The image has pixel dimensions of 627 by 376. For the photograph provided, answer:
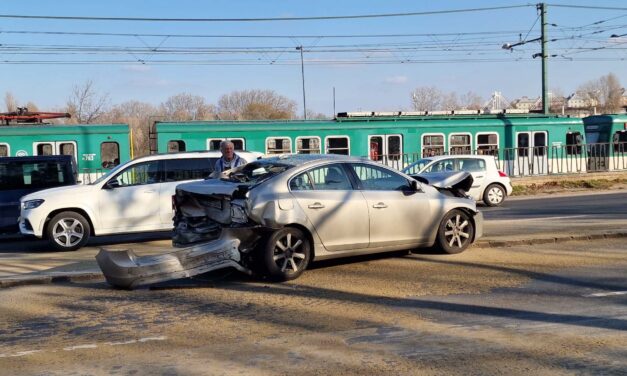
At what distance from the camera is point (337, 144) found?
23.9 m

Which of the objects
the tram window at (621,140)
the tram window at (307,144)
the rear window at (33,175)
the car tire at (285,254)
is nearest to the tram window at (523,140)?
the tram window at (621,140)

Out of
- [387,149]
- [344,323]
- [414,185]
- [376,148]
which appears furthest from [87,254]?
[387,149]

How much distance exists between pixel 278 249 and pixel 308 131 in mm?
15804

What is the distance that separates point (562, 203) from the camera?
757 inches

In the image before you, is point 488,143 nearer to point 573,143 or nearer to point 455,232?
point 573,143

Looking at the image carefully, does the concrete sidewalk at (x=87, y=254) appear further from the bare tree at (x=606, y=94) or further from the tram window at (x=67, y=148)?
the bare tree at (x=606, y=94)

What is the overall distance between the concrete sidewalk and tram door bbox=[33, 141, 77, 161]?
312 inches

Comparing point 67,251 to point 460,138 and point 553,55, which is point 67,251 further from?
point 553,55

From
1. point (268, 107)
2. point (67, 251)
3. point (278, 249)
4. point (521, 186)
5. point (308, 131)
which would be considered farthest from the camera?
point (268, 107)

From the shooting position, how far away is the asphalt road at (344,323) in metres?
4.95

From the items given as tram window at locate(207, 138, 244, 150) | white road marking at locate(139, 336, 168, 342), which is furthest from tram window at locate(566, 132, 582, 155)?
white road marking at locate(139, 336, 168, 342)

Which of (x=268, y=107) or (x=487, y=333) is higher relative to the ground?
(x=268, y=107)

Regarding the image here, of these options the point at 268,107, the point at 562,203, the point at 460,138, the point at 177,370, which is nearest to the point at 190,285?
the point at 177,370

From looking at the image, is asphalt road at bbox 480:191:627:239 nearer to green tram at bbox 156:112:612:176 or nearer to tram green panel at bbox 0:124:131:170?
green tram at bbox 156:112:612:176
